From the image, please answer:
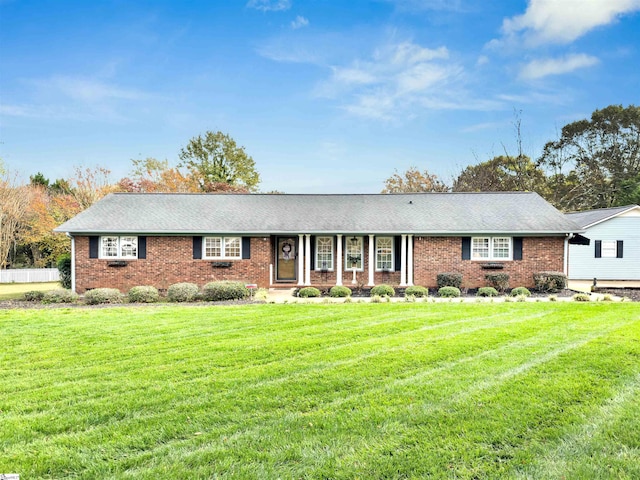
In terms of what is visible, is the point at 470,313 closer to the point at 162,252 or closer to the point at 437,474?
the point at 437,474

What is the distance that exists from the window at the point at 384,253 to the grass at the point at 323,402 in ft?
28.5

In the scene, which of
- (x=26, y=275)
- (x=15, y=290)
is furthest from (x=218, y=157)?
(x=15, y=290)

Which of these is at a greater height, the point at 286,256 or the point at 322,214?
the point at 322,214

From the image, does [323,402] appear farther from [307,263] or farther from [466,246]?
[466,246]

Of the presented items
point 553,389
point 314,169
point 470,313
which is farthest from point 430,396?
point 314,169

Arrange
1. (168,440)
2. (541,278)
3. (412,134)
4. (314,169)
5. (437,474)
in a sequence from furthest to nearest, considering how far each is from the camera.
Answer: (314,169)
(412,134)
(541,278)
(168,440)
(437,474)

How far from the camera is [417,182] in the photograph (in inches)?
1507

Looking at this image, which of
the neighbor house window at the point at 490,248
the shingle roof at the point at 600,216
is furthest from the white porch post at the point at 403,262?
the shingle roof at the point at 600,216

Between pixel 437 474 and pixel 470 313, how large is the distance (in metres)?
7.40

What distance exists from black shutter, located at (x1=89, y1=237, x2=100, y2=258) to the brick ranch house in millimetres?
41

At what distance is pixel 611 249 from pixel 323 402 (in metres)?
22.1

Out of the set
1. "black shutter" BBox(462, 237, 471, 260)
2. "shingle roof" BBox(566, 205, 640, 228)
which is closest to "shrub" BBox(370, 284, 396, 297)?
"black shutter" BBox(462, 237, 471, 260)

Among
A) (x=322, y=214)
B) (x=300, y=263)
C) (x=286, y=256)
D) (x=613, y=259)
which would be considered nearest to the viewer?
(x=300, y=263)

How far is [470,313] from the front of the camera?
9.56m
